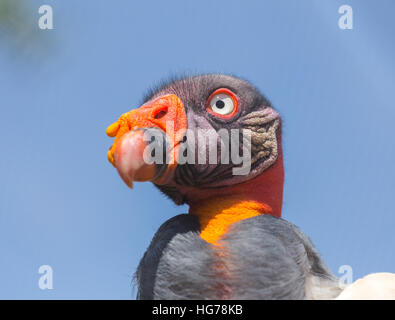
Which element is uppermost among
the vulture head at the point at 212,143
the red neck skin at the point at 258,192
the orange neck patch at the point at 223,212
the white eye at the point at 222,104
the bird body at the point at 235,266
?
the white eye at the point at 222,104

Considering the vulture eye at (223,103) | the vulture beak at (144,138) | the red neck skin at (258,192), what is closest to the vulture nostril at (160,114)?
the vulture beak at (144,138)

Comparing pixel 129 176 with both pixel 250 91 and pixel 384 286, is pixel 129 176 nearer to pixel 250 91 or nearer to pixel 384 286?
pixel 250 91

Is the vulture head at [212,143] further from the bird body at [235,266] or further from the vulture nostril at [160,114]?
the bird body at [235,266]

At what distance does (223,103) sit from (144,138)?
Answer: 2.75 feet

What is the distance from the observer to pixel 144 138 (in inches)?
126

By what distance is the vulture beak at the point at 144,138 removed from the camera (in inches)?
123

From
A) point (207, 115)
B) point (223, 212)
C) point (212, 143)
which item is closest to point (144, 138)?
point (212, 143)

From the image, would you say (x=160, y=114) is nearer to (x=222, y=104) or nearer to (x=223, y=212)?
(x=222, y=104)

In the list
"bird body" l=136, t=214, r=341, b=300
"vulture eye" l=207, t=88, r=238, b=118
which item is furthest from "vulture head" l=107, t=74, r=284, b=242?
"bird body" l=136, t=214, r=341, b=300

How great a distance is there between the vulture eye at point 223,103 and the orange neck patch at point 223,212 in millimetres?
576

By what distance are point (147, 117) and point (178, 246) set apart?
83 cm

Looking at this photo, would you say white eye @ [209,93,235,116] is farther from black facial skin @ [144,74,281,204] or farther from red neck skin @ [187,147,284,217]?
red neck skin @ [187,147,284,217]

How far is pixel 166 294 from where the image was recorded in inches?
124

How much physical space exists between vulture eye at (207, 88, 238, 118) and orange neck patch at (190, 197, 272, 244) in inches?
22.7
